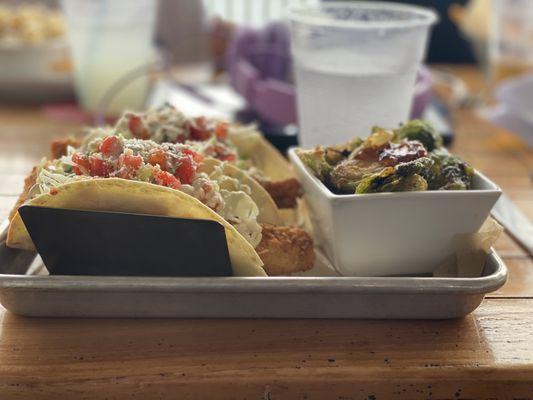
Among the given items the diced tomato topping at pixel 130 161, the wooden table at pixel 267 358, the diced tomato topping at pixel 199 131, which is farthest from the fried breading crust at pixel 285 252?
the diced tomato topping at pixel 199 131

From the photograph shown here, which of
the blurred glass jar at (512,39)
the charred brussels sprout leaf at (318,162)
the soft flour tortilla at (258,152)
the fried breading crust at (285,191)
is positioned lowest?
the blurred glass jar at (512,39)

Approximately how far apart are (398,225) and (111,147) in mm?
436

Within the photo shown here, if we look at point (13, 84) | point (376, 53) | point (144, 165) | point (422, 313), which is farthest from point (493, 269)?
point (13, 84)

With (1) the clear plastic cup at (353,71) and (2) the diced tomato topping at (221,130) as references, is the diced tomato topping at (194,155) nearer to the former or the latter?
(2) the diced tomato topping at (221,130)

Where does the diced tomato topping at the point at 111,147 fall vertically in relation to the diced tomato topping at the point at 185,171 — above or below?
above

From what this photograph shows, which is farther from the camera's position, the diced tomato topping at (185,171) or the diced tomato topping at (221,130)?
the diced tomato topping at (221,130)

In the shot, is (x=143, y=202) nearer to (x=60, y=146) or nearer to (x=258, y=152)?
(x=60, y=146)

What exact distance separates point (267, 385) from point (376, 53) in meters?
0.86

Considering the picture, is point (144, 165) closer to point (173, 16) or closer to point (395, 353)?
point (395, 353)

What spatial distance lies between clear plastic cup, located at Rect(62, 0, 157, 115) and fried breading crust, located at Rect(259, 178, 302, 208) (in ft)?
3.48

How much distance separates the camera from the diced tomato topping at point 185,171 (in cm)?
103

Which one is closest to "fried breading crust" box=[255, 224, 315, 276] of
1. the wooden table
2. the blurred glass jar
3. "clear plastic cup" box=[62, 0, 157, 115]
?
the wooden table

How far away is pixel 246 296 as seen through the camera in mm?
923

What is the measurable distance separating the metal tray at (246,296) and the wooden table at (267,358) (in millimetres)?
16
